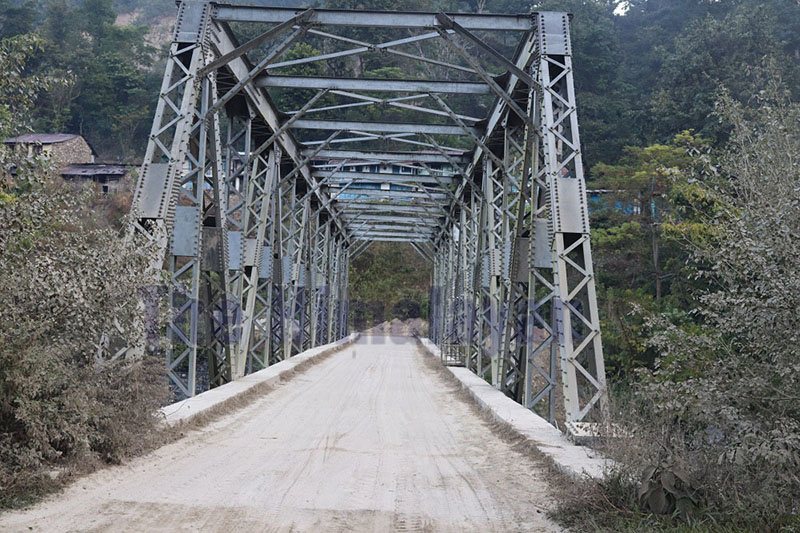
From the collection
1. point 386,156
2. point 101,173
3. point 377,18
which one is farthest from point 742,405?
point 101,173

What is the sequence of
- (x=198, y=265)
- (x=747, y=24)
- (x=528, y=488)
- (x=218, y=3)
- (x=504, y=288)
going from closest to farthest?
(x=528, y=488) < (x=198, y=265) < (x=218, y=3) < (x=504, y=288) < (x=747, y=24)

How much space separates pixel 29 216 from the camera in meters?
6.26

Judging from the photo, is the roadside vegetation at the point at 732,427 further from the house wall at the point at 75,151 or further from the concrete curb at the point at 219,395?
the house wall at the point at 75,151

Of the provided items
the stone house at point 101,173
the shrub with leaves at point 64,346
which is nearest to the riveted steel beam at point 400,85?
the shrub with leaves at point 64,346

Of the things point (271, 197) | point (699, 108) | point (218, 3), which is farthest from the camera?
point (699, 108)

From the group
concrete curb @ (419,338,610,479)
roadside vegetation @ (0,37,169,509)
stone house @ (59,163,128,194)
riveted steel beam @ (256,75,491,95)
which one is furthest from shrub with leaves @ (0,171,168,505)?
stone house @ (59,163,128,194)

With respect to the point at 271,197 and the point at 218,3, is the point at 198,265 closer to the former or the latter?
the point at 218,3

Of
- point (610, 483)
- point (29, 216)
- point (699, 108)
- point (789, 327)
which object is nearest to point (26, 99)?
point (29, 216)

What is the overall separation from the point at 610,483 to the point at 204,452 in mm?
3835

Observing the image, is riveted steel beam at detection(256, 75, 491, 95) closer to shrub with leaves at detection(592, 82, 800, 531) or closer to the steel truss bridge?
the steel truss bridge

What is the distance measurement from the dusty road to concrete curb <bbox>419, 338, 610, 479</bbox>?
22cm

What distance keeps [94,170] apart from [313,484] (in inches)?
1802

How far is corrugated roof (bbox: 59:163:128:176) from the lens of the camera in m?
47.1

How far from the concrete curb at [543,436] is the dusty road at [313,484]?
216mm
